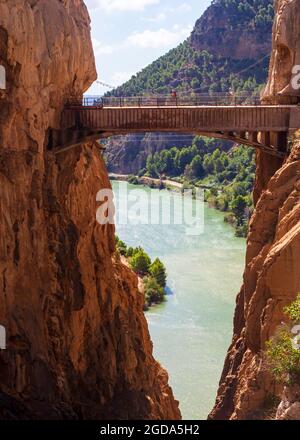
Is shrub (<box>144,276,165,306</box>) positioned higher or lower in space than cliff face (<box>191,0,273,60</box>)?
lower

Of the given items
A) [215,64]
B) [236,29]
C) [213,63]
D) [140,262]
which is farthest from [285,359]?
[236,29]

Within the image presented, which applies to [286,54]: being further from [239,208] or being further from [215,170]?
[215,170]

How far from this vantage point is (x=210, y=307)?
41.5 meters

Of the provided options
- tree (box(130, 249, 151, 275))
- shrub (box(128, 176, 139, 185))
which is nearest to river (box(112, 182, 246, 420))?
tree (box(130, 249, 151, 275))

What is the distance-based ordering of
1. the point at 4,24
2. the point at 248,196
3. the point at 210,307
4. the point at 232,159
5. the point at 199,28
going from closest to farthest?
the point at 4,24, the point at 210,307, the point at 248,196, the point at 232,159, the point at 199,28

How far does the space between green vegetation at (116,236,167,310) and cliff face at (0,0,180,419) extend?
1865 cm

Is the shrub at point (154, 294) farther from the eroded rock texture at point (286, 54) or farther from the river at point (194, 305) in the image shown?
the eroded rock texture at point (286, 54)

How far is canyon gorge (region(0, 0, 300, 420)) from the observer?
18938 millimetres

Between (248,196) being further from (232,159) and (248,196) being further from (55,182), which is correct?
(55,182)

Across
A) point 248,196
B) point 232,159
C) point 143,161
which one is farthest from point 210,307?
point 143,161

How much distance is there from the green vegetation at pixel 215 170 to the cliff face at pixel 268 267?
4319 cm

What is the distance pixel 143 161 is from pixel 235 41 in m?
23.3

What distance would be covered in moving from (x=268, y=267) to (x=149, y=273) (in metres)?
30.4

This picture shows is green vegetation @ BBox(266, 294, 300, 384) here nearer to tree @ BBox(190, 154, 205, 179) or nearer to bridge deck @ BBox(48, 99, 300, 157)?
bridge deck @ BBox(48, 99, 300, 157)
